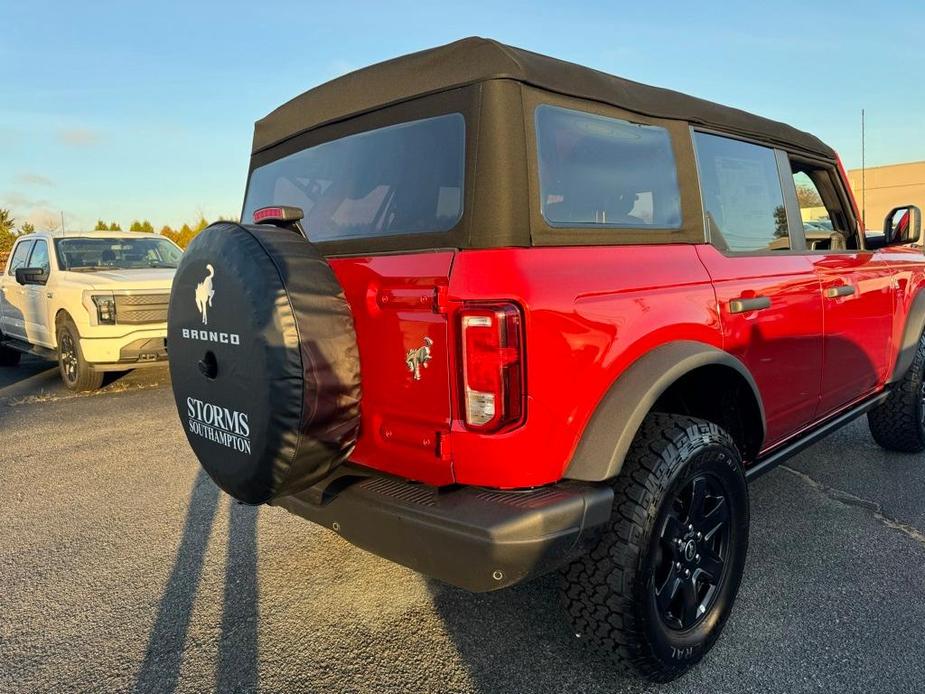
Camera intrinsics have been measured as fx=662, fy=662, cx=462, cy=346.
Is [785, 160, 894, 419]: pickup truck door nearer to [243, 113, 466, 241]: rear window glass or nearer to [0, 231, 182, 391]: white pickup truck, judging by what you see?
[243, 113, 466, 241]: rear window glass

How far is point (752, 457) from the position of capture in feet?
8.99

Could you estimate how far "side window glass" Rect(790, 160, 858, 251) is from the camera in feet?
11.3

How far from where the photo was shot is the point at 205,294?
2.07 meters

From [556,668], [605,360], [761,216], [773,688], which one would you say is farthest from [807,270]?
[556,668]

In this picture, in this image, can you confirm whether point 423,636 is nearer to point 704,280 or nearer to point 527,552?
point 527,552

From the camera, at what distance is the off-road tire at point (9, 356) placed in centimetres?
887

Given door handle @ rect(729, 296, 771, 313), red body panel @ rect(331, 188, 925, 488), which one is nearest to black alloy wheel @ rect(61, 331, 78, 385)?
red body panel @ rect(331, 188, 925, 488)

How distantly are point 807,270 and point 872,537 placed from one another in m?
1.29

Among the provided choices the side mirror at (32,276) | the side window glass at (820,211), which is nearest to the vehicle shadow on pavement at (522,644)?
the side window glass at (820,211)

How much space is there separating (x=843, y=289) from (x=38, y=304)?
768 centimetres

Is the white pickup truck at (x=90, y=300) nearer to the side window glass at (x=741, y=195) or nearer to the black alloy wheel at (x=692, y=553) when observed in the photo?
the side window glass at (x=741, y=195)

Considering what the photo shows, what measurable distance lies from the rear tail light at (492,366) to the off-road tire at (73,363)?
19.6ft

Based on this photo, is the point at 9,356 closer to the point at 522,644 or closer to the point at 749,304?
the point at 522,644

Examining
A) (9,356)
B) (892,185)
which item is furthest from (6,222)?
(892,185)
